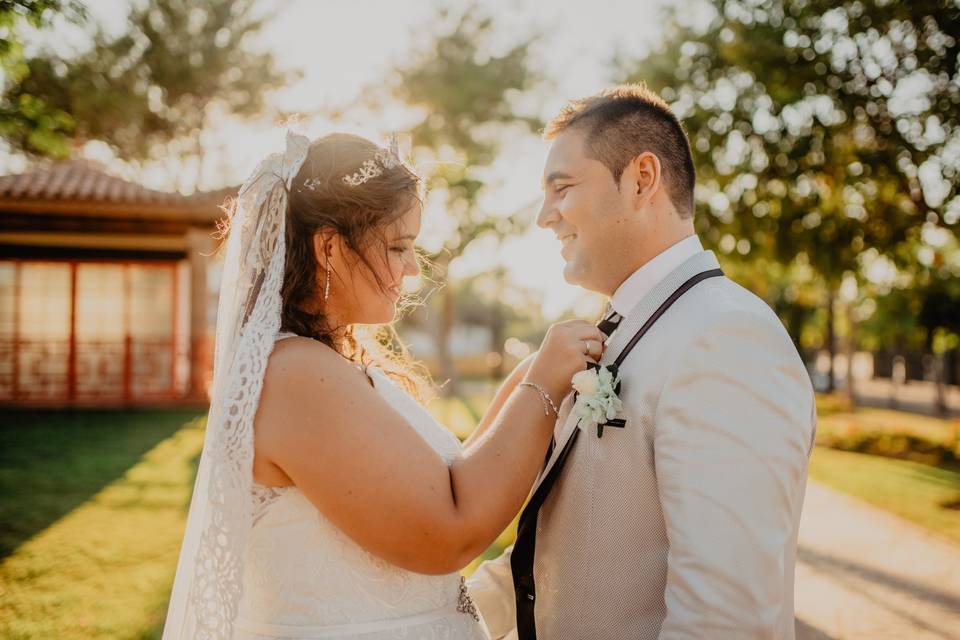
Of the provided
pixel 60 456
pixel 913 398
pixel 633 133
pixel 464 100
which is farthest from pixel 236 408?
pixel 913 398

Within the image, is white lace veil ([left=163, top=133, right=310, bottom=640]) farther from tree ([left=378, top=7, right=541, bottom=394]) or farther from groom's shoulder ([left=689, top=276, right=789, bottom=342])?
tree ([left=378, top=7, right=541, bottom=394])

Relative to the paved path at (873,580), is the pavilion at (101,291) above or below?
above

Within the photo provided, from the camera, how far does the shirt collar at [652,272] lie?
2.36 meters

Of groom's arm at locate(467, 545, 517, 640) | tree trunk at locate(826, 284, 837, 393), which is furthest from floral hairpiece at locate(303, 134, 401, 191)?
tree trunk at locate(826, 284, 837, 393)

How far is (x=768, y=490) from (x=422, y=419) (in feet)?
3.25

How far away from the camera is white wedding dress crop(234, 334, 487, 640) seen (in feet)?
6.28

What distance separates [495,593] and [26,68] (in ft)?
19.1

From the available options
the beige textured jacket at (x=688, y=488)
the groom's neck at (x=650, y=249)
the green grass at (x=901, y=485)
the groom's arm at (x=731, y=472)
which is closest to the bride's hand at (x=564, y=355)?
the beige textured jacket at (x=688, y=488)

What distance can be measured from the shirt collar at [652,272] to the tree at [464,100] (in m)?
20.0

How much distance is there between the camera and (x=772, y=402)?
1787mm

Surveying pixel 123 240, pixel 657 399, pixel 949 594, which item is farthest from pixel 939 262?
pixel 123 240

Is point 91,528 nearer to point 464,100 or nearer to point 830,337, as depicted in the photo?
point 464,100

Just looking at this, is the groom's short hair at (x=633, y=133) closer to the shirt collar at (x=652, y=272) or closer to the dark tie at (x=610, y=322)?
the shirt collar at (x=652, y=272)

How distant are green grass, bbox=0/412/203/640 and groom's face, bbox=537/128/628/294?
3884mm
